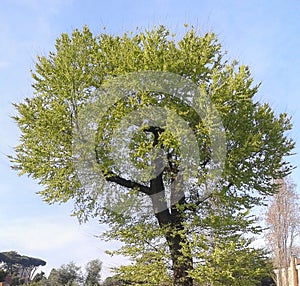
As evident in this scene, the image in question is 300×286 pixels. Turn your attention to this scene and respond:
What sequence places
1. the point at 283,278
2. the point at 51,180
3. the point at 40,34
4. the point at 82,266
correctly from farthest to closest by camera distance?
the point at 82,266
the point at 283,278
the point at 40,34
the point at 51,180

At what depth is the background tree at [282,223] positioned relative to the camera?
2308 centimetres

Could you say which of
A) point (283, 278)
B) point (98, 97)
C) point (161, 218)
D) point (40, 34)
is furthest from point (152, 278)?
point (283, 278)

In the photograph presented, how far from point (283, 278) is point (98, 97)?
19.5 meters

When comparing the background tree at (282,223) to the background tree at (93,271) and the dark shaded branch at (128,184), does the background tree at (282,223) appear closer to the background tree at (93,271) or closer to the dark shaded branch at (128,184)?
the dark shaded branch at (128,184)

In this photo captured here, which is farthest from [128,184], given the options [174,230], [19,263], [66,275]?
[19,263]

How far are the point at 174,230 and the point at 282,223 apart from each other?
14.2m

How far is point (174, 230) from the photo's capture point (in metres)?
11.3

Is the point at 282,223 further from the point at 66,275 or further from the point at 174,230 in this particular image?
the point at 66,275

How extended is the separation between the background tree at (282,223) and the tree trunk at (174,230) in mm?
13193

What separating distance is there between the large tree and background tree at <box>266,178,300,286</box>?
11453 mm

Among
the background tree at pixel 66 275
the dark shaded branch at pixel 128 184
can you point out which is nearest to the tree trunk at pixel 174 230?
the dark shaded branch at pixel 128 184

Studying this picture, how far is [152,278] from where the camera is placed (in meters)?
10.9

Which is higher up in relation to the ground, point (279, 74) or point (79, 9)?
point (79, 9)

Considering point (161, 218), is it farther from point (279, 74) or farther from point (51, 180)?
point (279, 74)
